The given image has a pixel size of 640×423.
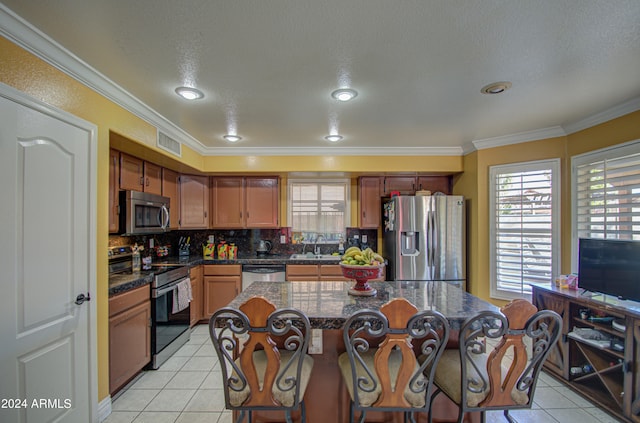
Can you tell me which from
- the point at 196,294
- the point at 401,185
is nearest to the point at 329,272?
the point at 401,185

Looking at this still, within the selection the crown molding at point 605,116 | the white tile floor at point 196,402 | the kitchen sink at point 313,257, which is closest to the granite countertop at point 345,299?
the white tile floor at point 196,402

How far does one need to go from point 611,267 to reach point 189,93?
11.6 ft

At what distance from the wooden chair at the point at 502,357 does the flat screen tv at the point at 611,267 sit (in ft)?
4.10

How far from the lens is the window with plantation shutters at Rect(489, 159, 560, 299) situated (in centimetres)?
312

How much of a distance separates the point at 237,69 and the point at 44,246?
1544mm

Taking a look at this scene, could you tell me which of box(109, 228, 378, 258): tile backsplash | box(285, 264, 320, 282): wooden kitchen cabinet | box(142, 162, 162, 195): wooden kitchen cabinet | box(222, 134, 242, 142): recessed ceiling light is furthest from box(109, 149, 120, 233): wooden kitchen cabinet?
box(285, 264, 320, 282): wooden kitchen cabinet

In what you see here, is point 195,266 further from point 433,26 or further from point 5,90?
point 433,26

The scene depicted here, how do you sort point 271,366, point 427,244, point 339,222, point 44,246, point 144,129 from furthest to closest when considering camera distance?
point 339,222, point 427,244, point 144,129, point 44,246, point 271,366

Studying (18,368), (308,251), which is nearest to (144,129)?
(18,368)

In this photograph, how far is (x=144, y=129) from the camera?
2.56 m

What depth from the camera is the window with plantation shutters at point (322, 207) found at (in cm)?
459

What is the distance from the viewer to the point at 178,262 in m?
3.59

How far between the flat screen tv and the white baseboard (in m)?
3.88

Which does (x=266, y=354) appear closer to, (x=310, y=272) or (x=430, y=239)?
(x=310, y=272)
